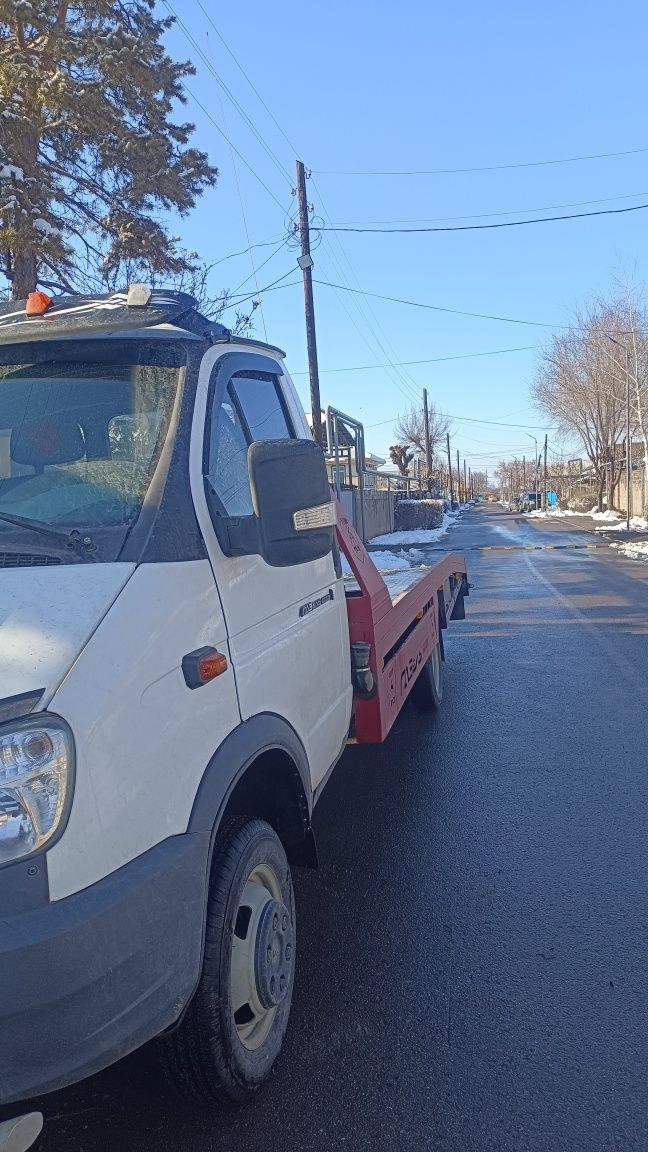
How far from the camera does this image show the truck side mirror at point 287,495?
2521 millimetres

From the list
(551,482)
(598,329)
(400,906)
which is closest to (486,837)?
(400,906)

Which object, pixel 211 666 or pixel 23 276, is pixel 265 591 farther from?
pixel 23 276

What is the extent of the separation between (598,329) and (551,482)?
72.9 m

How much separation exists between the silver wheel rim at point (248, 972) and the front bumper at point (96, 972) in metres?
0.42

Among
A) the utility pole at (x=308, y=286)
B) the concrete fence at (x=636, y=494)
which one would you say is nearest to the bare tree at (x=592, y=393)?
the concrete fence at (x=636, y=494)

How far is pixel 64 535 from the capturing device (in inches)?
Answer: 88.4

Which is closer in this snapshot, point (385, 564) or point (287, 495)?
point (287, 495)

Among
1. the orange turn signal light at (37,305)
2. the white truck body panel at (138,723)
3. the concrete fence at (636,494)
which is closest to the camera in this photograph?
the white truck body panel at (138,723)

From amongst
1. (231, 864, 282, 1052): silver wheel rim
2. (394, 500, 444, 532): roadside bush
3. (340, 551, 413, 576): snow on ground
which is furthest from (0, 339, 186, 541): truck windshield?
(394, 500, 444, 532): roadside bush

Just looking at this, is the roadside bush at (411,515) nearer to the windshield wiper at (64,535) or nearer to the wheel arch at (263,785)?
the wheel arch at (263,785)

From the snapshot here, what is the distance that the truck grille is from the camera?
2.17 metres

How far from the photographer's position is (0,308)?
325 centimetres

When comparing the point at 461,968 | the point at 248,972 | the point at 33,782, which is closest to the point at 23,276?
the point at 461,968

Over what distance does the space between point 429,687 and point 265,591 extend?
417cm
